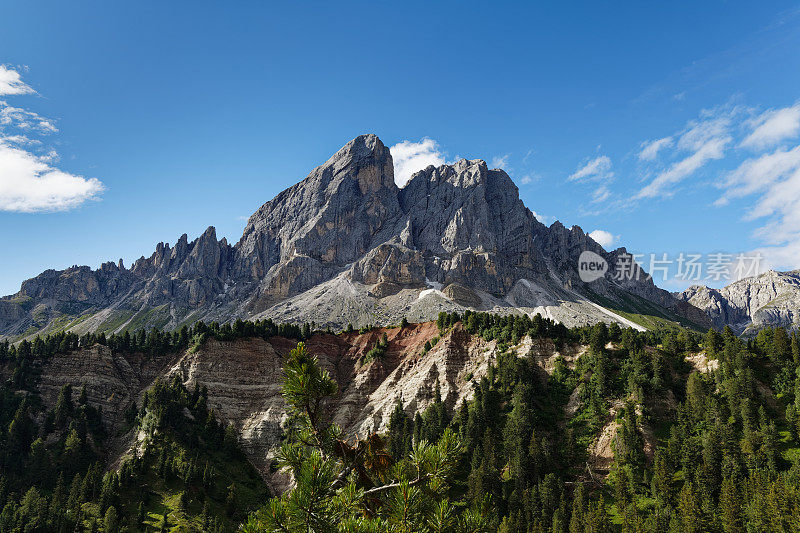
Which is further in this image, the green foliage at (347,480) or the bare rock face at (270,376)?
the bare rock face at (270,376)

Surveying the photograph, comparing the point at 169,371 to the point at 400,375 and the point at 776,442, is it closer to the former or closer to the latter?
the point at 400,375

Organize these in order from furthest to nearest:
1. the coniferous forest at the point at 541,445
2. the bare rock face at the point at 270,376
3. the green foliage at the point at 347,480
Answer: the bare rock face at the point at 270,376, the coniferous forest at the point at 541,445, the green foliage at the point at 347,480

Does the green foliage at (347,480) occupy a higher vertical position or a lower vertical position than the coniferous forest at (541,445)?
higher

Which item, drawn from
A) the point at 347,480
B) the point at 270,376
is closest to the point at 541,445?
the point at 270,376

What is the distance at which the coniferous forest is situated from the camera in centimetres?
6688

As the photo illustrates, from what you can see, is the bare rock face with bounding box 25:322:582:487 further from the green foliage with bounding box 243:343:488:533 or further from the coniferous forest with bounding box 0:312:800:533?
the green foliage with bounding box 243:343:488:533

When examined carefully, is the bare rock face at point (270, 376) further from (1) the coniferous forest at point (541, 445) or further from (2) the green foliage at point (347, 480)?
(2) the green foliage at point (347, 480)

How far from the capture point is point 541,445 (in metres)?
80.0

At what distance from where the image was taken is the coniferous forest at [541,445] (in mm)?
66875

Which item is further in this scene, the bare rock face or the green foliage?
the bare rock face

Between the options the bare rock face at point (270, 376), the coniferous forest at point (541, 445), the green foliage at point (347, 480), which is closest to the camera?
the green foliage at point (347, 480)

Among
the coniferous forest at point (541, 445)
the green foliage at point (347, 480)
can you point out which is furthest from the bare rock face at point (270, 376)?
the green foliage at point (347, 480)

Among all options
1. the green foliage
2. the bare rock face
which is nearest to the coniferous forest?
the bare rock face

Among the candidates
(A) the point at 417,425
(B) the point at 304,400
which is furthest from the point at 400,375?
(B) the point at 304,400
